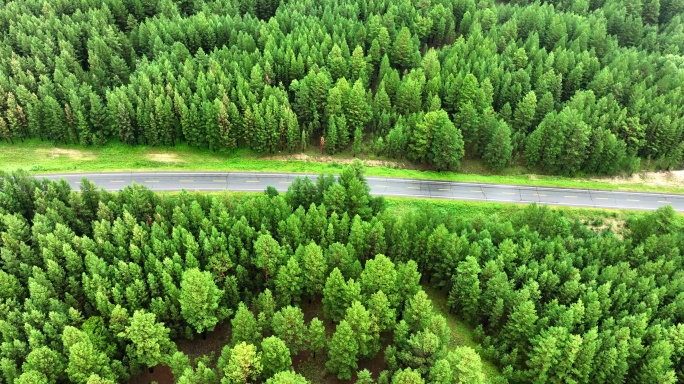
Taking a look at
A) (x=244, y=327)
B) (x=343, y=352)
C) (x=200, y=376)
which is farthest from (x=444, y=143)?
(x=200, y=376)

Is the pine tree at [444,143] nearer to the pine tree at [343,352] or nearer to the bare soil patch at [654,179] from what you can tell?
the bare soil patch at [654,179]

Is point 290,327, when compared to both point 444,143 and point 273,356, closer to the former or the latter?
point 273,356

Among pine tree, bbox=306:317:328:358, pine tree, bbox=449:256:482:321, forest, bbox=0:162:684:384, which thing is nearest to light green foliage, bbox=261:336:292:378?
forest, bbox=0:162:684:384

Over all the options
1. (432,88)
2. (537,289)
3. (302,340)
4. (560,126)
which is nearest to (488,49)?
(432,88)

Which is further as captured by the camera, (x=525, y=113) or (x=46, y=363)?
(x=525, y=113)

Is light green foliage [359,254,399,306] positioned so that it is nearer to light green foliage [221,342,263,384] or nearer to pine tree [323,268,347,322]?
pine tree [323,268,347,322]

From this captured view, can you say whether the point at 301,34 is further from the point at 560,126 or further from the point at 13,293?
the point at 13,293

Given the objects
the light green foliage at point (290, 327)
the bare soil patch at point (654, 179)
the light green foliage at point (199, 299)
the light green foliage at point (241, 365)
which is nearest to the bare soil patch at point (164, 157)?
the light green foliage at point (199, 299)

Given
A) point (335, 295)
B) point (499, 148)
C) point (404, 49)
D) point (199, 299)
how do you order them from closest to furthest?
point (199, 299) → point (335, 295) → point (499, 148) → point (404, 49)
